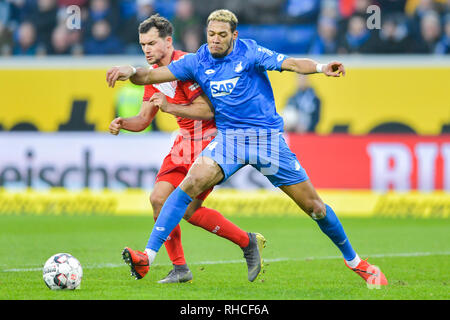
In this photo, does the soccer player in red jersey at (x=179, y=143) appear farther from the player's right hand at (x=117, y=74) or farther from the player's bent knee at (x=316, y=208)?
the player's bent knee at (x=316, y=208)

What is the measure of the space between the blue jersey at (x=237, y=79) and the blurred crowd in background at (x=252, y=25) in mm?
9304

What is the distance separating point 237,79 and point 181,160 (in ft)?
3.26

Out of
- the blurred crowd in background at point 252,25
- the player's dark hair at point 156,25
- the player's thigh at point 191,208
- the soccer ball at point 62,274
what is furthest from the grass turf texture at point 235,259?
the blurred crowd in background at point 252,25

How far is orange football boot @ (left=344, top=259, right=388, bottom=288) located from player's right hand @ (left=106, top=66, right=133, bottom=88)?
8.75 ft

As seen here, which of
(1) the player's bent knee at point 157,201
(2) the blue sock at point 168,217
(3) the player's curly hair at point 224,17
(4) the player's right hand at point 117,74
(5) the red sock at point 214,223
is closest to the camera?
(2) the blue sock at point 168,217

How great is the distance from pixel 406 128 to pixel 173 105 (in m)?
9.75

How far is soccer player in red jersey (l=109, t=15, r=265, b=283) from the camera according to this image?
771cm

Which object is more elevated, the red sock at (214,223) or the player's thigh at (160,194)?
the player's thigh at (160,194)

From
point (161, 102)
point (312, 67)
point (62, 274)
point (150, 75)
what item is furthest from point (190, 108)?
point (62, 274)

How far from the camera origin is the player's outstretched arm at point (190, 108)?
7.39 metres

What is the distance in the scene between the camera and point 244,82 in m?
7.43

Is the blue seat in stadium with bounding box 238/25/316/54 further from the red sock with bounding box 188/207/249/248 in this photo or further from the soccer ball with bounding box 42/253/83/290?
the soccer ball with bounding box 42/253/83/290

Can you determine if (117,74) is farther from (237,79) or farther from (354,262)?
(354,262)
